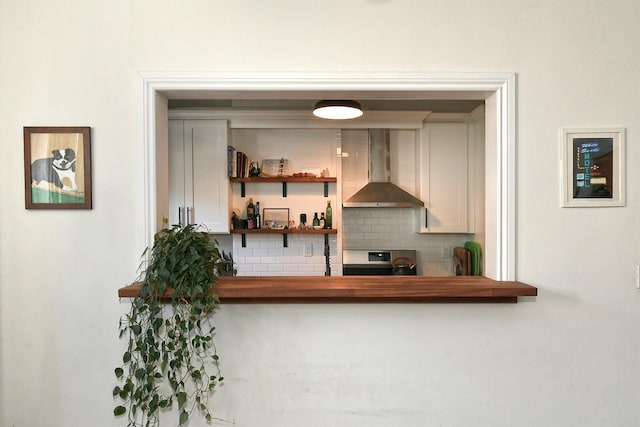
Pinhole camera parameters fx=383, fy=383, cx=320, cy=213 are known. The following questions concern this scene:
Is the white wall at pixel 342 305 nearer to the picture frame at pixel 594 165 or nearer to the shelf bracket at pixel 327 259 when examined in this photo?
the picture frame at pixel 594 165

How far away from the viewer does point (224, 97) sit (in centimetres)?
174

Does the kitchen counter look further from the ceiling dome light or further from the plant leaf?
the ceiling dome light

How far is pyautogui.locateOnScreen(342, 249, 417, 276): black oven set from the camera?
381 centimetres

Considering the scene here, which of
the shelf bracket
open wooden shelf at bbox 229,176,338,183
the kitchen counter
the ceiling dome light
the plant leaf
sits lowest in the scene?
the plant leaf

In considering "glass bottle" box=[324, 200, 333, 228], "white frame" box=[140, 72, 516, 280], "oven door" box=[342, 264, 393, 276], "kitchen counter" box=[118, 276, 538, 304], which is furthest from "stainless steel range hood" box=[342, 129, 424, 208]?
"kitchen counter" box=[118, 276, 538, 304]

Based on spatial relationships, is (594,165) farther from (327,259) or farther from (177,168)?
(177,168)

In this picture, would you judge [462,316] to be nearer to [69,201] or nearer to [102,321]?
[102,321]

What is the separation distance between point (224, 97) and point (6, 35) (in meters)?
0.94

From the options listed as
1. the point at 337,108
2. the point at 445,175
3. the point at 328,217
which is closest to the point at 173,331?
the point at 337,108

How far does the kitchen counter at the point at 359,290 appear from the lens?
1504 mm

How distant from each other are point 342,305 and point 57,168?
1357mm

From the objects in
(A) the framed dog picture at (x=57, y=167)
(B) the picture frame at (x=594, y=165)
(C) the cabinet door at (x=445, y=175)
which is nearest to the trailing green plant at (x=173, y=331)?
(A) the framed dog picture at (x=57, y=167)

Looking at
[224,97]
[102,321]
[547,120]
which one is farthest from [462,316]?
[102,321]

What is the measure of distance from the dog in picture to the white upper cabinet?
1.80 m
